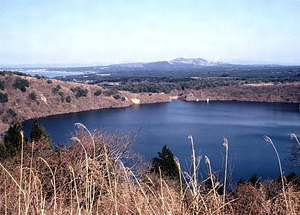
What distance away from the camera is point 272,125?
113 feet

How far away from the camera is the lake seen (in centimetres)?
2088

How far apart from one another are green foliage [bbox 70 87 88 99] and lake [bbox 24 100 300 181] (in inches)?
225

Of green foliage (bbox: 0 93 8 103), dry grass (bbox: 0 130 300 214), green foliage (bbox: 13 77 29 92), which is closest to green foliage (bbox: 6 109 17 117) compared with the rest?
green foliage (bbox: 0 93 8 103)

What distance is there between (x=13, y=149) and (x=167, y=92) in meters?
52.2

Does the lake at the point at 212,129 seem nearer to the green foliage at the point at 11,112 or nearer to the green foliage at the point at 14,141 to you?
the green foliage at the point at 11,112

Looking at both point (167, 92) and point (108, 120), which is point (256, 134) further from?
point (167, 92)

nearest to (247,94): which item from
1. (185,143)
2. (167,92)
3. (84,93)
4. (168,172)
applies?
(167,92)

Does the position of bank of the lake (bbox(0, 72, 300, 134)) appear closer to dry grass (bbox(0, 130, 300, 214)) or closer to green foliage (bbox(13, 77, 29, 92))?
green foliage (bbox(13, 77, 29, 92))

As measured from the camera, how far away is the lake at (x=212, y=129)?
20880mm

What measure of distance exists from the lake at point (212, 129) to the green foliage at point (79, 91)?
571cm

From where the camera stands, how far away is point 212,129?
3241cm

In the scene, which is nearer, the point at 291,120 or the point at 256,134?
the point at 256,134

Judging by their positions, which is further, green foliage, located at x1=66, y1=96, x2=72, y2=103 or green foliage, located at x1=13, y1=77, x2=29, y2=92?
green foliage, located at x1=66, y1=96, x2=72, y2=103

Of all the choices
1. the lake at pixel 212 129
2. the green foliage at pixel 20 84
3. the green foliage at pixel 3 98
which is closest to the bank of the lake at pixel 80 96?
the green foliage at pixel 3 98
